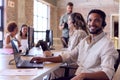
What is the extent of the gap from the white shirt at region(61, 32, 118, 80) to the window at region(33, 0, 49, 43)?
22.6 feet

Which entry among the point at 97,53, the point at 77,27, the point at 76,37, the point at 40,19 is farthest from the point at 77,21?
the point at 40,19

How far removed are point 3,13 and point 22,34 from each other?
6.89ft

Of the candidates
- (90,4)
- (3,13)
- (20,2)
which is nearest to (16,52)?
(3,13)

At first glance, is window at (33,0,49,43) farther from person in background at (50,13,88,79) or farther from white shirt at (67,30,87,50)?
white shirt at (67,30,87,50)

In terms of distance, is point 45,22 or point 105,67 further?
point 45,22

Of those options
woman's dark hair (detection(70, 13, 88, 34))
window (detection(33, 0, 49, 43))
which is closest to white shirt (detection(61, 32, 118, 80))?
woman's dark hair (detection(70, 13, 88, 34))

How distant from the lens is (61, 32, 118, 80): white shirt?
6.93 feet

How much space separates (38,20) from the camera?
1013 cm

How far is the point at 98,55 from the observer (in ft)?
7.33

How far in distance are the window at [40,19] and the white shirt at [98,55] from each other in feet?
22.6

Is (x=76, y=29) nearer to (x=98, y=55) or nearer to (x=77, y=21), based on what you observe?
(x=77, y=21)

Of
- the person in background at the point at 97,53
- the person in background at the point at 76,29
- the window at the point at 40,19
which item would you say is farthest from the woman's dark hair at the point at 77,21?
the window at the point at 40,19

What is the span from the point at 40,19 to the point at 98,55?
8347mm

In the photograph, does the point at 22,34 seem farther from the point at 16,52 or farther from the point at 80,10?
the point at 80,10
